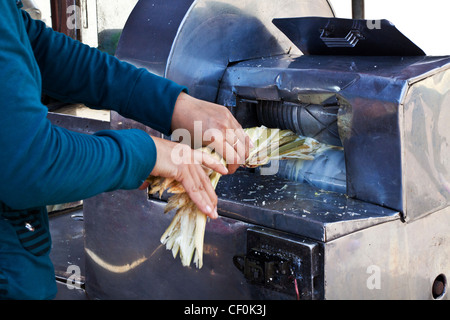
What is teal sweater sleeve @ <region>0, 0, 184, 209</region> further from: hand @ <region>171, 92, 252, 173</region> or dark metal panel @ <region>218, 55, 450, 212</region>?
dark metal panel @ <region>218, 55, 450, 212</region>

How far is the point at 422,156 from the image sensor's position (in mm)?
1326

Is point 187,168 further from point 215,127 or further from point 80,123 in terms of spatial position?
point 80,123

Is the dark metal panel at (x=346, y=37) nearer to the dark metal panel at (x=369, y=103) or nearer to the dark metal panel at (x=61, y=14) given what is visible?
the dark metal panel at (x=369, y=103)

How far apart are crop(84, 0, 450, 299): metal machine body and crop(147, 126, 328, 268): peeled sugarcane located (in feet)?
0.17

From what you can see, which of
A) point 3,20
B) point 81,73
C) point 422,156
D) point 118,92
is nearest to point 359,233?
point 422,156

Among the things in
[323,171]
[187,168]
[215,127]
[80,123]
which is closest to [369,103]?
[323,171]

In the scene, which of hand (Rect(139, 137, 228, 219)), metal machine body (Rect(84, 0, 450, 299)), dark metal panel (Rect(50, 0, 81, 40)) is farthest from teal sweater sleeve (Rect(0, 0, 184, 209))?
dark metal panel (Rect(50, 0, 81, 40))

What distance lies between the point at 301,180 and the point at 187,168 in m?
0.60

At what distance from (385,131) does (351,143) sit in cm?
11

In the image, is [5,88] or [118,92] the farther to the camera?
[118,92]

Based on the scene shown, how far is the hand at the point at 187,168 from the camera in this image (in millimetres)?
991

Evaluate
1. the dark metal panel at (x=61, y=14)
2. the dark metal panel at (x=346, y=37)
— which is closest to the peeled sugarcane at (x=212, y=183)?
the dark metal panel at (x=346, y=37)

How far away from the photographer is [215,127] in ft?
3.99

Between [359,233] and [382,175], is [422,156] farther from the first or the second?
[359,233]
